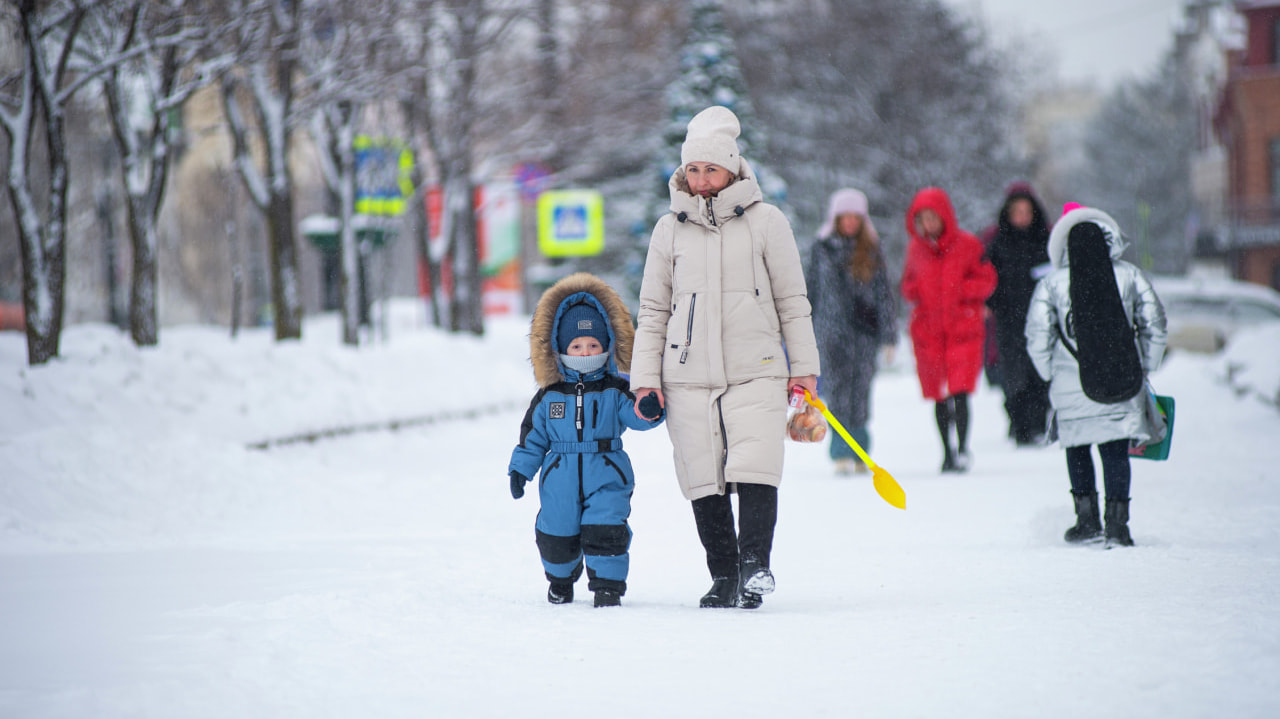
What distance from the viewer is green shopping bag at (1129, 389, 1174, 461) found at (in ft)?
20.7

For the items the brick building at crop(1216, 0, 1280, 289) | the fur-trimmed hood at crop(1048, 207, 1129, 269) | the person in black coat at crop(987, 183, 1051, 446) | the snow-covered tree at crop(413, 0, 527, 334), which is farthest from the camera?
the brick building at crop(1216, 0, 1280, 289)

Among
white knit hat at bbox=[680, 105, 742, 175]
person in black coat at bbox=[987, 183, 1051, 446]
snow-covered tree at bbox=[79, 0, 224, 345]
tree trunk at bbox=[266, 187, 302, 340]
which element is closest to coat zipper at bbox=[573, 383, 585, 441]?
white knit hat at bbox=[680, 105, 742, 175]

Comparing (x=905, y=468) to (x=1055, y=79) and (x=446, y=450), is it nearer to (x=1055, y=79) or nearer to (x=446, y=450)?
(x=446, y=450)

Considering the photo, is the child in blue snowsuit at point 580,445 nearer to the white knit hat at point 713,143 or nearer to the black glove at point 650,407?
the black glove at point 650,407

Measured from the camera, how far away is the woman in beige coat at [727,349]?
502cm

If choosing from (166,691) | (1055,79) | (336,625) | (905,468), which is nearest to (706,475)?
(336,625)

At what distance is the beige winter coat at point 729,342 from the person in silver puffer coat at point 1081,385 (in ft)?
6.47

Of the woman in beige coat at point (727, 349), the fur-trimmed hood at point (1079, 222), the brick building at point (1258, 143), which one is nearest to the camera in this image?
the woman in beige coat at point (727, 349)

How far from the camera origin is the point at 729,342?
504 centimetres

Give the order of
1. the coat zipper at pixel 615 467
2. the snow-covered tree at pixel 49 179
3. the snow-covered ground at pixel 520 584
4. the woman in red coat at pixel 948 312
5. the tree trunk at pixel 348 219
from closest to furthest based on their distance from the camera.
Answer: the snow-covered ground at pixel 520 584 → the coat zipper at pixel 615 467 → the woman in red coat at pixel 948 312 → the snow-covered tree at pixel 49 179 → the tree trunk at pixel 348 219

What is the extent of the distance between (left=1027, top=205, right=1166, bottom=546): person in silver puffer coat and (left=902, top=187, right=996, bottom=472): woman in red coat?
316 cm

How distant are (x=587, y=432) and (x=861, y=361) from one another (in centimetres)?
538

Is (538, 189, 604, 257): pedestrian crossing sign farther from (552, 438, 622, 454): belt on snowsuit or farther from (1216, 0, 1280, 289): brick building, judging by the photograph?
(552, 438, 622, 454): belt on snowsuit

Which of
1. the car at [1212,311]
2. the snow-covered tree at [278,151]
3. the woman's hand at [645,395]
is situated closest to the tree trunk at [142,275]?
the snow-covered tree at [278,151]
